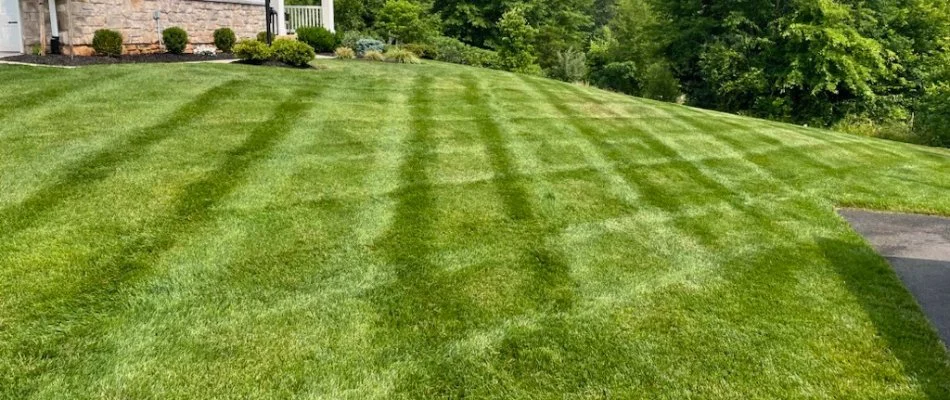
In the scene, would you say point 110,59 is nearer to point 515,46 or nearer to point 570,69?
point 515,46

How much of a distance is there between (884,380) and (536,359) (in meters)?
2.21

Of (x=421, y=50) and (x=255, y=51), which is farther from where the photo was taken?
Result: (x=421, y=50)

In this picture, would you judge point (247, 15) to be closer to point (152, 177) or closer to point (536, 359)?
point (152, 177)

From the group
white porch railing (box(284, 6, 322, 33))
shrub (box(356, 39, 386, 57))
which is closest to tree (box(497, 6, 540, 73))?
white porch railing (box(284, 6, 322, 33))

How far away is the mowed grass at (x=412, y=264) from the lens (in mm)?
3557

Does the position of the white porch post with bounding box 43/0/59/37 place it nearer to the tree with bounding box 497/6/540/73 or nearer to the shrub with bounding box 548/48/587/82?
the tree with bounding box 497/6/540/73

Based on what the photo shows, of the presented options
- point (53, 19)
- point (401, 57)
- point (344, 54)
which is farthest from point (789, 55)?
point (53, 19)

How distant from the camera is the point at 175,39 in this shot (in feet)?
48.3

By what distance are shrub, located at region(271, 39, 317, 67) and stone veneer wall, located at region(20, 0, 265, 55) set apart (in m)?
3.44

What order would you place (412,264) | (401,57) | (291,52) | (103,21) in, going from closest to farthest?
(412,264) → (103,21) → (291,52) → (401,57)

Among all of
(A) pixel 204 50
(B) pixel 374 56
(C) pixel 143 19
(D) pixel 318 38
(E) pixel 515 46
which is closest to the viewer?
(C) pixel 143 19

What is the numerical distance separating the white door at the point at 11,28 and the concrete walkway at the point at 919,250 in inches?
629

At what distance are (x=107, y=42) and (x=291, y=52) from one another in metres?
3.96

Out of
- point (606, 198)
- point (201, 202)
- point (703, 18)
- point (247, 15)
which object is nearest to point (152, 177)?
point (201, 202)
